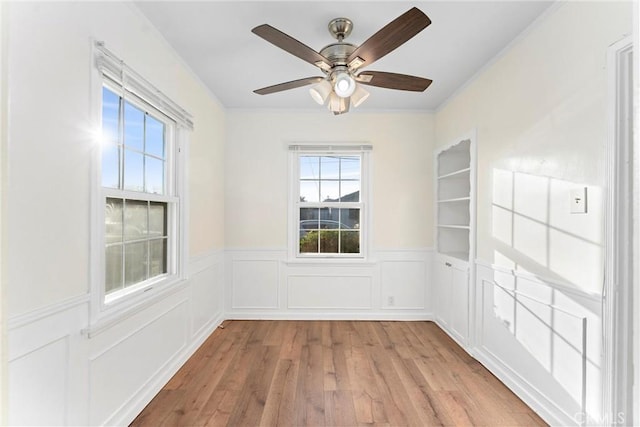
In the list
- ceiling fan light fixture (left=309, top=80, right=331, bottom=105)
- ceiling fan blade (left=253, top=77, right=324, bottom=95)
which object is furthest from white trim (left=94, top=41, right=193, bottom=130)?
ceiling fan light fixture (left=309, top=80, right=331, bottom=105)

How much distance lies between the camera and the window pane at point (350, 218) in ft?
13.2

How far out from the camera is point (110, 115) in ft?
6.18

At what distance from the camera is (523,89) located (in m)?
2.27

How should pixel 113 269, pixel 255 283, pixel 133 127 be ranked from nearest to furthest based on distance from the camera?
pixel 113 269 < pixel 133 127 < pixel 255 283

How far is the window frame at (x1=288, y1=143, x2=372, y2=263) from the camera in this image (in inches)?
154

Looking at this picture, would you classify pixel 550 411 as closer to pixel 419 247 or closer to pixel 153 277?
pixel 419 247

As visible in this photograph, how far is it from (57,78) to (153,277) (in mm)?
1481

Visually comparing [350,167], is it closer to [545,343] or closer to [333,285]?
[333,285]

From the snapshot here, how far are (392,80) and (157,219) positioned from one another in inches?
81.0

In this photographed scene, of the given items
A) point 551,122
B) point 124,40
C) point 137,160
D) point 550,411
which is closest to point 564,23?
point 551,122

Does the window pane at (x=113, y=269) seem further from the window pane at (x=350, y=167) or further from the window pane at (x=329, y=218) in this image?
the window pane at (x=350, y=167)

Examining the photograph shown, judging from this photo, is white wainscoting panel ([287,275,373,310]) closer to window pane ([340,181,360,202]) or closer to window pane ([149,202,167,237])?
window pane ([340,181,360,202])

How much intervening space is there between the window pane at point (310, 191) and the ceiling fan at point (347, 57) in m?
1.68

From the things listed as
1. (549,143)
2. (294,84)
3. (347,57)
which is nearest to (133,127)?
(294,84)
